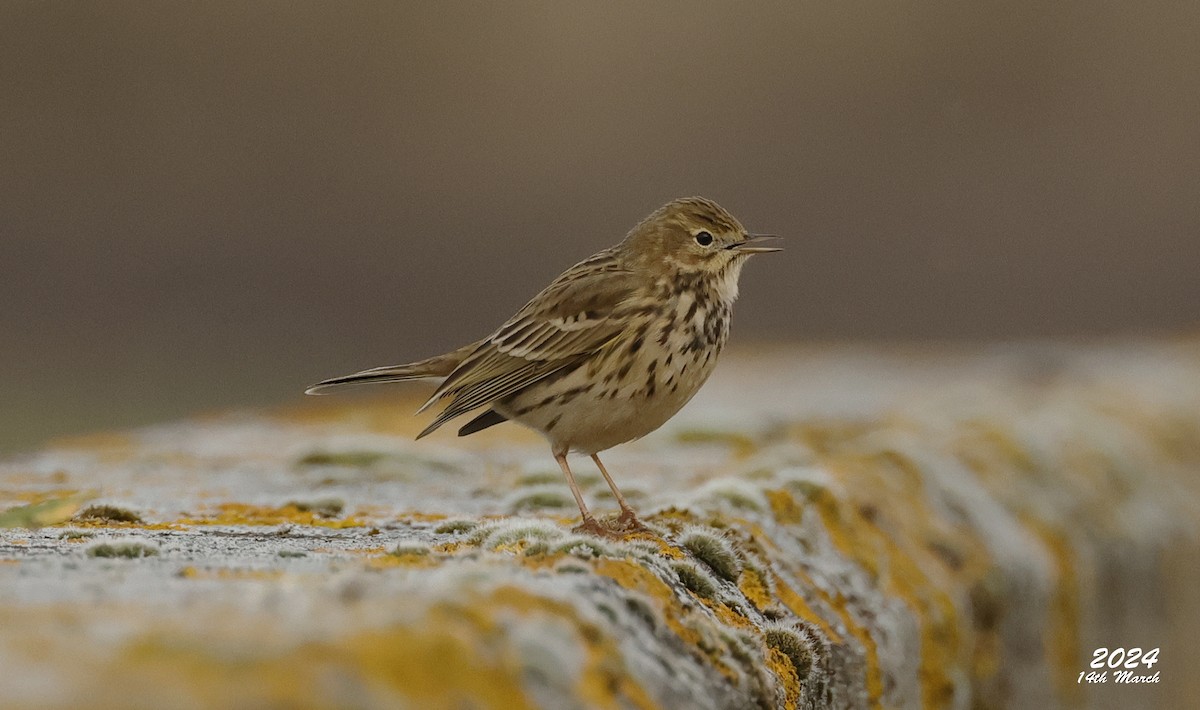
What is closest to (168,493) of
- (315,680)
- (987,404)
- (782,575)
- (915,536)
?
(782,575)

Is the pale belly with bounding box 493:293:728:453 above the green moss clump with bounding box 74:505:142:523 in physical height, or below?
above

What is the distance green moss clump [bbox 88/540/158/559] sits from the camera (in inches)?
127

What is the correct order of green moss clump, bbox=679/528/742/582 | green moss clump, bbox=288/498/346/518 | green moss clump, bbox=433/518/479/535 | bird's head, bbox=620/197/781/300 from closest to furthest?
green moss clump, bbox=679/528/742/582 → green moss clump, bbox=433/518/479/535 → green moss clump, bbox=288/498/346/518 → bird's head, bbox=620/197/781/300

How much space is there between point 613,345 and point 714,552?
1.62 m

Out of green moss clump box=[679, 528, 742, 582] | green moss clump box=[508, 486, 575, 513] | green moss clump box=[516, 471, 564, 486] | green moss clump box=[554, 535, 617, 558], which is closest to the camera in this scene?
green moss clump box=[554, 535, 617, 558]

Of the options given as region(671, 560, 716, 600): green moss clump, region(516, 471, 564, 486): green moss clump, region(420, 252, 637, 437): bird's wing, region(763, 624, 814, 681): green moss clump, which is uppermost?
region(420, 252, 637, 437): bird's wing

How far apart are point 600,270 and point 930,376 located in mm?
3975

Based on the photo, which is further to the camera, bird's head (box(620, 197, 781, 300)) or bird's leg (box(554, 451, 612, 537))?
bird's head (box(620, 197, 781, 300))

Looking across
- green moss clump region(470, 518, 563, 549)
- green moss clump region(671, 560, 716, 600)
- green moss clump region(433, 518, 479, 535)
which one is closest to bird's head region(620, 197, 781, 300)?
green moss clump region(433, 518, 479, 535)

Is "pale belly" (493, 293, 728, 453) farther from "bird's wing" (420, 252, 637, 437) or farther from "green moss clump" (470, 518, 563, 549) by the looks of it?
"green moss clump" (470, 518, 563, 549)

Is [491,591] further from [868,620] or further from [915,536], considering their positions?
[915,536]

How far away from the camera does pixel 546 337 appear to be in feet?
18.1

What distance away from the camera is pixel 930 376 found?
29.7ft

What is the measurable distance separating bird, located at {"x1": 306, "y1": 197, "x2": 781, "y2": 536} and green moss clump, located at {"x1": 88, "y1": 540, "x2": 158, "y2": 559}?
1656mm
